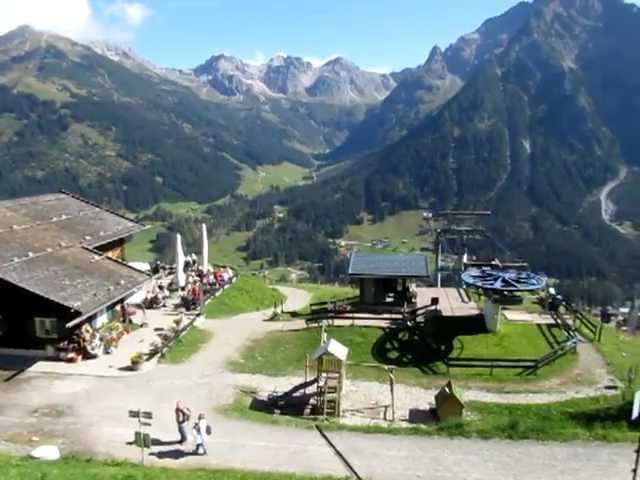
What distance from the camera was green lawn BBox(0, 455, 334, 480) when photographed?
794 inches

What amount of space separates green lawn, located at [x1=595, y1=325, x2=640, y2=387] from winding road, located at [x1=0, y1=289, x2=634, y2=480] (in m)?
12.1

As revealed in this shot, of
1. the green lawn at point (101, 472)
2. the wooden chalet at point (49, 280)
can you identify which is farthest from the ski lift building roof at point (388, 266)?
the green lawn at point (101, 472)

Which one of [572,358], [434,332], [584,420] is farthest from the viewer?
[434,332]

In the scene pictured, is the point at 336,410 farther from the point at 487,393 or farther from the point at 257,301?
the point at 257,301

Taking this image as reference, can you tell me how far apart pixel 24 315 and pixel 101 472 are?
58.4 ft

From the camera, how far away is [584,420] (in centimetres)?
2870

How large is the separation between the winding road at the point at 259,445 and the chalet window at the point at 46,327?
4.68 metres

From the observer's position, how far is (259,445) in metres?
25.5

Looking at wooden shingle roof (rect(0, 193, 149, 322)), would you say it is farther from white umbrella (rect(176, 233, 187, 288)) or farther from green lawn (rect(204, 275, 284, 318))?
green lawn (rect(204, 275, 284, 318))

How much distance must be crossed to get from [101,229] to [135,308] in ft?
20.9

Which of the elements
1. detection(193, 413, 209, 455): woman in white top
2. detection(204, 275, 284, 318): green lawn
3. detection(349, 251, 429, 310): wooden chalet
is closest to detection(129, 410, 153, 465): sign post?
detection(193, 413, 209, 455): woman in white top

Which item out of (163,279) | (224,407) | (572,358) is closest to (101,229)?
(163,279)

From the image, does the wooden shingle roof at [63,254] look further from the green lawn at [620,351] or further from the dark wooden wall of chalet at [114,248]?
the green lawn at [620,351]

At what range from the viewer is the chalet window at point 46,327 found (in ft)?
118
